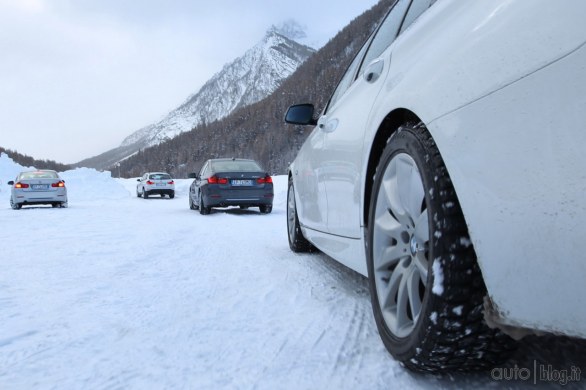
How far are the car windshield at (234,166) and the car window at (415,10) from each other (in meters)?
8.20

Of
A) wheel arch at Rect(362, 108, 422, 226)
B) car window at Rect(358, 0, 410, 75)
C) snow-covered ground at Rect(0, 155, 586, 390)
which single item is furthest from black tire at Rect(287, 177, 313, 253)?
wheel arch at Rect(362, 108, 422, 226)

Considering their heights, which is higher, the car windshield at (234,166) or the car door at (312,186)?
the car windshield at (234,166)

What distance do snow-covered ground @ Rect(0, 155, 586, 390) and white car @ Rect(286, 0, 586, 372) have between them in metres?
0.28

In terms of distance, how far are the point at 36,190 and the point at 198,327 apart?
13.6 m

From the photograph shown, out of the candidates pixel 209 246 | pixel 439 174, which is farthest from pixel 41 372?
pixel 209 246

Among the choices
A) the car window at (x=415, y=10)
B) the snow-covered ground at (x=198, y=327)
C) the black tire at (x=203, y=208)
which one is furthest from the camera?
the black tire at (x=203, y=208)

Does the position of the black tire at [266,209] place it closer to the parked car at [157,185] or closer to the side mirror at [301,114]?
the side mirror at [301,114]

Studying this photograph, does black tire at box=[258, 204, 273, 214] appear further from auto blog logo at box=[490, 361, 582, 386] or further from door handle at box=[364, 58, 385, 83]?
auto blog logo at box=[490, 361, 582, 386]

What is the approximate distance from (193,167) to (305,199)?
98.1m

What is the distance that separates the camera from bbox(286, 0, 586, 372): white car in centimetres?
99

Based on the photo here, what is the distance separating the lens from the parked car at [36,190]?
531 inches

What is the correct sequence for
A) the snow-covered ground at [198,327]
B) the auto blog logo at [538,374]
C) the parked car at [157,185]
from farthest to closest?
the parked car at [157,185]
the snow-covered ground at [198,327]
the auto blog logo at [538,374]

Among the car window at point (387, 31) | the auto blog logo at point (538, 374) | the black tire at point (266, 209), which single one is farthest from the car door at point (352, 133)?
the black tire at point (266, 209)

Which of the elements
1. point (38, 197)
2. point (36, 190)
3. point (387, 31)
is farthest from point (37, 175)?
point (387, 31)
